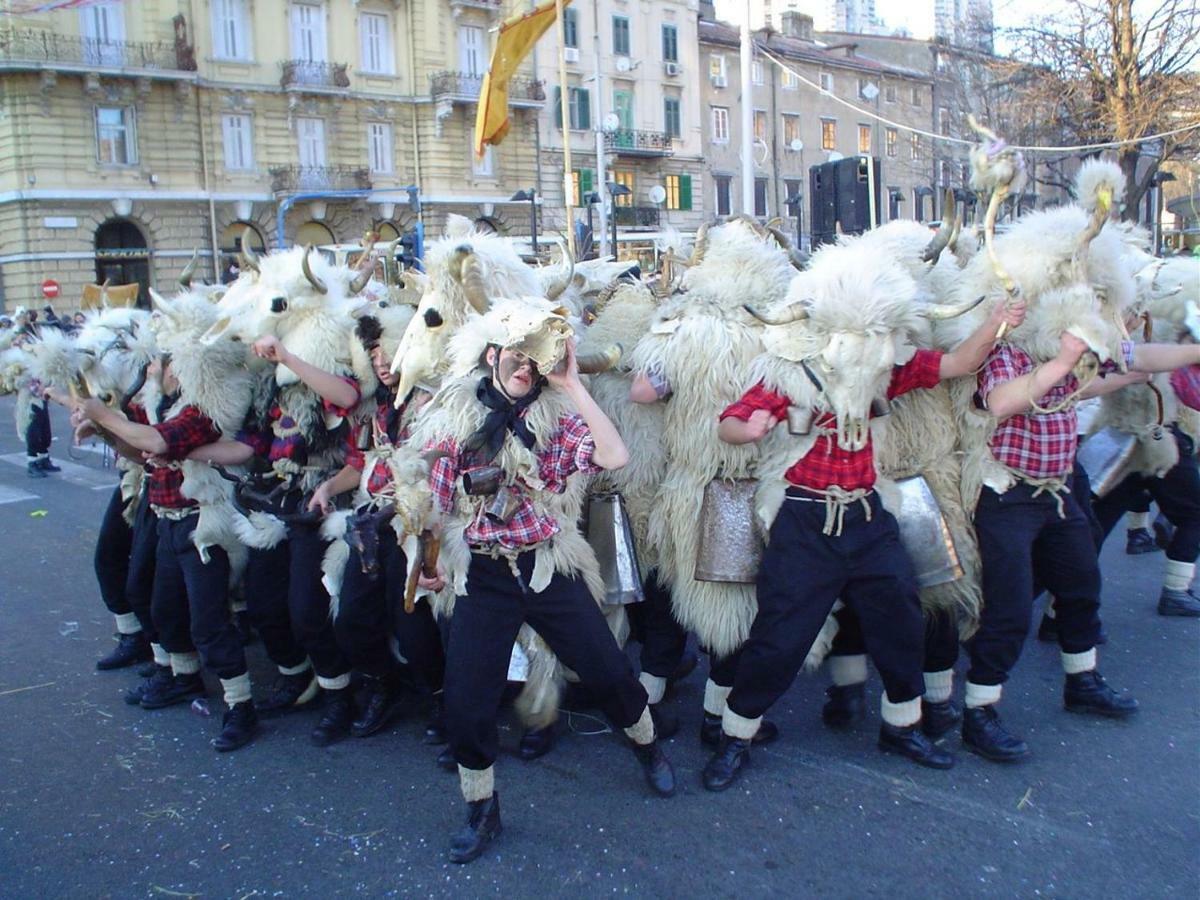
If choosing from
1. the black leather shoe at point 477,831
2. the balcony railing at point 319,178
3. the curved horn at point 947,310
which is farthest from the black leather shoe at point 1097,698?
the balcony railing at point 319,178

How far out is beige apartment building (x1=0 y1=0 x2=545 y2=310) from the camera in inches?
1067

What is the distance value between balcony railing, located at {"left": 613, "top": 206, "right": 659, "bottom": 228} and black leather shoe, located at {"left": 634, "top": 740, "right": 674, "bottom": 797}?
101 ft

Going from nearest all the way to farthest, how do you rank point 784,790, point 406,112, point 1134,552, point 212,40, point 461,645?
point 461,645, point 784,790, point 1134,552, point 212,40, point 406,112

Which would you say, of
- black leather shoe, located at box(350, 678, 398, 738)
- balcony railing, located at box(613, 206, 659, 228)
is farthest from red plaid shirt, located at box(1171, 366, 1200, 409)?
balcony railing, located at box(613, 206, 659, 228)

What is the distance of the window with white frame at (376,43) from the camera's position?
105ft

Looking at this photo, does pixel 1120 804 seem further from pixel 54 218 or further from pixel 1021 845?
pixel 54 218

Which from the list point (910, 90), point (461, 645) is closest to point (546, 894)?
point (461, 645)

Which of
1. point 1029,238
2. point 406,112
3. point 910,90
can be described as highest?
point 910,90

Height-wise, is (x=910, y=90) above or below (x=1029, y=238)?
above

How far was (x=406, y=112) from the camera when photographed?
3316cm

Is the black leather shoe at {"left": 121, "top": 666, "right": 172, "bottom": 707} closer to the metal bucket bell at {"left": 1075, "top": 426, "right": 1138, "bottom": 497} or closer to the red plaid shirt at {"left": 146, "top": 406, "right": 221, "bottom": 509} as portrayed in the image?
the red plaid shirt at {"left": 146, "top": 406, "right": 221, "bottom": 509}

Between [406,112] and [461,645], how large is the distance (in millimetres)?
32711

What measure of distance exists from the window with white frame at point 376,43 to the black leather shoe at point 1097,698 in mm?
32633

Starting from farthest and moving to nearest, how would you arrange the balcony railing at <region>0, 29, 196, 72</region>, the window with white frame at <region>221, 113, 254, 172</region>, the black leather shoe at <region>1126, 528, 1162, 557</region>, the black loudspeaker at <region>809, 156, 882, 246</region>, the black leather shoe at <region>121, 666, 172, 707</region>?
1. the window with white frame at <region>221, 113, 254, 172</region>
2. the balcony railing at <region>0, 29, 196, 72</region>
3. the black loudspeaker at <region>809, 156, 882, 246</region>
4. the black leather shoe at <region>1126, 528, 1162, 557</region>
5. the black leather shoe at <region>121, 666, 172, 707</region>
